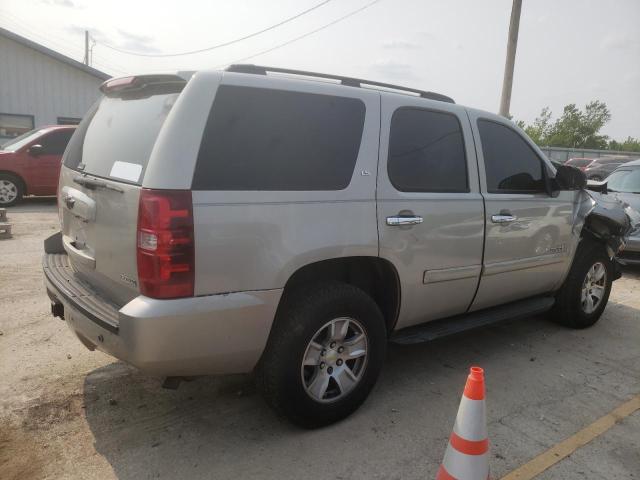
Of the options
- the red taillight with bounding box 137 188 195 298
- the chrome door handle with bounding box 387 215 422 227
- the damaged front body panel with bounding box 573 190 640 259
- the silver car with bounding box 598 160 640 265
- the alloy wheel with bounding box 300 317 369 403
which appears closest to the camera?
the red taillight with bounding box 137 188 195 298

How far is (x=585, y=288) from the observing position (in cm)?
489

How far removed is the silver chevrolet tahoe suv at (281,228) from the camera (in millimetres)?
2396

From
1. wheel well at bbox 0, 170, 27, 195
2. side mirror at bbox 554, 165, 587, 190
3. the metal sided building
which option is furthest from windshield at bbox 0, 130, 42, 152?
side mirror at bbox 554, 165, 587, 190

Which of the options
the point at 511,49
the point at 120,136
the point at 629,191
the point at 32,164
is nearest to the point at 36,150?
the point at 32,164

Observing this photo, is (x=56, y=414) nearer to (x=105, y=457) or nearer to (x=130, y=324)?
(x=105, y=457)

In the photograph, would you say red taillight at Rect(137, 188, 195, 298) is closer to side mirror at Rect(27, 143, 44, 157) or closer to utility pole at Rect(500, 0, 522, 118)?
side mirror at Rect(27, 143, 44, 157)

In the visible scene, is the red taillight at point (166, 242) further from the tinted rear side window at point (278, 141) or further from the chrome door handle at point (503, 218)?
the chrome door handle at point (503, 218)

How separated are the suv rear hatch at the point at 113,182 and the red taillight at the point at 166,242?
8 cm

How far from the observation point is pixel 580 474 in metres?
2.68

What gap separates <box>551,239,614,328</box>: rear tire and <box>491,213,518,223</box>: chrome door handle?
1.27 meters

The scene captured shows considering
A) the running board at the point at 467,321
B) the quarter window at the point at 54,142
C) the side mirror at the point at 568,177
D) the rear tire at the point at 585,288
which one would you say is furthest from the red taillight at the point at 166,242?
the quarter window at the point at 54,142

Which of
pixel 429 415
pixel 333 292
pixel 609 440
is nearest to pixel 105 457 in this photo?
pixel 333 292

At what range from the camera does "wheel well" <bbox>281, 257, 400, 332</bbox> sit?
298 cm

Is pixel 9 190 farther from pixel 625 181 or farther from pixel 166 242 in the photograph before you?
pixel 625 181
